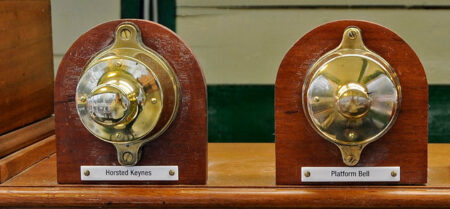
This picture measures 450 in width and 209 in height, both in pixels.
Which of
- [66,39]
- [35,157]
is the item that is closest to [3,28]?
[35,157]

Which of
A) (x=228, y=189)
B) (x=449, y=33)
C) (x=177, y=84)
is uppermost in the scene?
(x=449, y=33)

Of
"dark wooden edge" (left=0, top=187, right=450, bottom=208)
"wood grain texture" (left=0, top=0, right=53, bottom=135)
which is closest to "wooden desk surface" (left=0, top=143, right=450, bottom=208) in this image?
"dark wooden edge" (left=0, top=187, right=450, bottom=208)

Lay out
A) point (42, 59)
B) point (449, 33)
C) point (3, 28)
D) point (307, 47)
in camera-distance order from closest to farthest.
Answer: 1. point (307, 47)
2. point (3, 28)
3. point (42, 59)
4. point (449, 33)

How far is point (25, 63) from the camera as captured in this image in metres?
0.89

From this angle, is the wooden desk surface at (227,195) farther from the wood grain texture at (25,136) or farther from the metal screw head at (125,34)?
the metal screw head at (125,34)

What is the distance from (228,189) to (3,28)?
43 centimetres

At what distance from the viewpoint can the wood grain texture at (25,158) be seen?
0.77m

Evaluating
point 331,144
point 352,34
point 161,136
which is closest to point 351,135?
point 331,144

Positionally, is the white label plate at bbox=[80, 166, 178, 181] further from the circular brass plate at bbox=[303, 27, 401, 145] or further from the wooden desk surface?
the circular brass plate at bbox=[303, 27, 401, 145]

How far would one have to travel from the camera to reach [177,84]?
2.35 ft

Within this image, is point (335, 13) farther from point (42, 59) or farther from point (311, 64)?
Result: point (42, 59)

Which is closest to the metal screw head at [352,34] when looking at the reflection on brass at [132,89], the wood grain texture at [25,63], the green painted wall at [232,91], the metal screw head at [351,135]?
the metal screw head at [351,135]

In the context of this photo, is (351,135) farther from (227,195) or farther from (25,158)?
(25,158)

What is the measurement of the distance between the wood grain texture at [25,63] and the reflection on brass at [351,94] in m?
0.47
